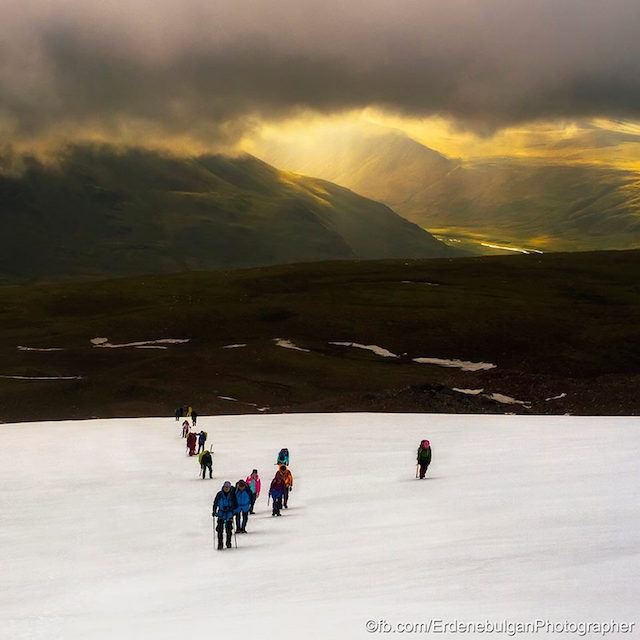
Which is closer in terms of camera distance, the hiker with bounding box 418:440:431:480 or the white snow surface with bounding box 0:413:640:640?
the white snow surface with bounding box 0:413:640:640

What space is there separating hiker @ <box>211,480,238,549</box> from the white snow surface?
636 mm

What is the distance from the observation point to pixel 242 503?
2886 centimetres

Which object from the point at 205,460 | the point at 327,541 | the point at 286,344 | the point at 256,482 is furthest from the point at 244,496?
the point at 286,344

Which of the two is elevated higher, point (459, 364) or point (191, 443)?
point (459, 364)

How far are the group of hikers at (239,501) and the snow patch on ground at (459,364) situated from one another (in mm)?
68538

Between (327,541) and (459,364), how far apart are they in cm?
7680

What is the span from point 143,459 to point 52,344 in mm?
66498

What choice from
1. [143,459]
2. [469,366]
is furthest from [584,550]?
[469,366]

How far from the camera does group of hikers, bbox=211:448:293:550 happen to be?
1063 inches

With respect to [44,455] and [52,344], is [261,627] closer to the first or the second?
[44,455]

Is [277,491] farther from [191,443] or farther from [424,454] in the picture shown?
[191,443]

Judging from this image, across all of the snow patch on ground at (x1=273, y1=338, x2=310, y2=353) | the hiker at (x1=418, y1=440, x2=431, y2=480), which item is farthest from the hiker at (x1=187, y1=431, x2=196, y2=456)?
the snow patch on ground at (x1=273, y1=338, x2=310, y2=353)

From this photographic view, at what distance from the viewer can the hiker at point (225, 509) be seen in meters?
26.9

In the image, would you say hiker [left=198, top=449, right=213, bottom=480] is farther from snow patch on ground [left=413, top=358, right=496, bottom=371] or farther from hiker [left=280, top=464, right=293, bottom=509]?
snow patch on ground [left=413, top=358, right=496, bottom=371]
